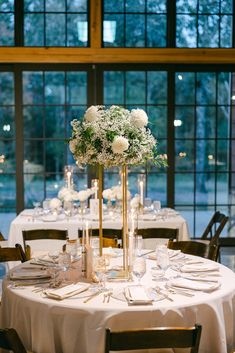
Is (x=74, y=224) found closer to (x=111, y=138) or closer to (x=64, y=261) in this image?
(x=64, y=261)

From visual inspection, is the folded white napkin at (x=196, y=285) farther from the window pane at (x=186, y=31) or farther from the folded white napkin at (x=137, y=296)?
the window pane at (x=186, y=31)

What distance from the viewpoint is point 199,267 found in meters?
3.50

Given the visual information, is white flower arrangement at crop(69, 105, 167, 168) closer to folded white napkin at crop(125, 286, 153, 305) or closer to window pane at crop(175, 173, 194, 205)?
folded white napkin at crop(125, 286, 153, 305)

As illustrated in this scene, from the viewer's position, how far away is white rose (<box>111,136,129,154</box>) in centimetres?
313

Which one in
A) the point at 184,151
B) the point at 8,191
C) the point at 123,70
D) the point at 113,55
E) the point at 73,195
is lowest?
the point at 8,191

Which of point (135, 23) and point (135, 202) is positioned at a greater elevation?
point (135, 23)

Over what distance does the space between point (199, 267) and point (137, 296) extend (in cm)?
76

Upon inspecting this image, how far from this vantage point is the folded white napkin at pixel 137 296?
2807 millimetres

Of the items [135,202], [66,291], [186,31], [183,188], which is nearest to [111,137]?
[66,291]

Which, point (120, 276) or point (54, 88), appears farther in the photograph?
point (54, 88)

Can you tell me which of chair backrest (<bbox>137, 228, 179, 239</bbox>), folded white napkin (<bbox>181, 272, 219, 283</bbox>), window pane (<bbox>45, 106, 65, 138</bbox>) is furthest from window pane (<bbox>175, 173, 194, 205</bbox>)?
folded white napkin (<bbox>181, 272, 219, 283</bbox>)

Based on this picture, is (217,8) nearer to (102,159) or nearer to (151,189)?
(102,159)

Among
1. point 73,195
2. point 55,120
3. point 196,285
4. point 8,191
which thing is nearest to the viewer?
point 196,285

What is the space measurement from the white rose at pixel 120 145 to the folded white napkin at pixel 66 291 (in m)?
0.81
